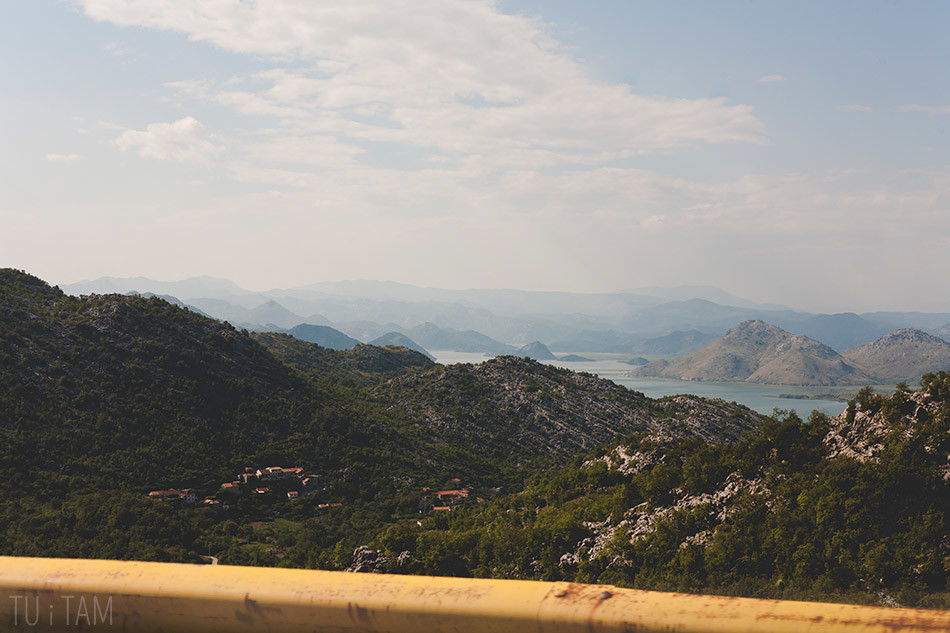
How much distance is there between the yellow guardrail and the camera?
2.24 meters

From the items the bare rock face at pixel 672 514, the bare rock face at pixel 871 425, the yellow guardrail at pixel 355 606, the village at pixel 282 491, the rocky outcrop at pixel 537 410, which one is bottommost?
the village at pixel 282 491

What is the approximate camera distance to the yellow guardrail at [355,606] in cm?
224

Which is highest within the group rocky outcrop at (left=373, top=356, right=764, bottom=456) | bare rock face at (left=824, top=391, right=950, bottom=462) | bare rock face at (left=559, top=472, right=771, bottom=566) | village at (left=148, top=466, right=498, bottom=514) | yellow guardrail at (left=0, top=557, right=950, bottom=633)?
yellow guardrail at (left=0, top=557, right=950, bottom=633)

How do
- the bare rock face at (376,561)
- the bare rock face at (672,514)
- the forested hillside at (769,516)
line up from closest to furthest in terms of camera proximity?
the forested hillside at (769,516) < the bare rock face at (672,514) < the bare rock face at (376,561)

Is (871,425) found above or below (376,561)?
above

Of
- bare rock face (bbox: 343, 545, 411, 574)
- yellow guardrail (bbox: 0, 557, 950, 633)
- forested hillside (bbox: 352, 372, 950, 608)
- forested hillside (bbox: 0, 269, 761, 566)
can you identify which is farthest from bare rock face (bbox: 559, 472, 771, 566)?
yellow guardrail (bbox: 0, 557, 950, 633)

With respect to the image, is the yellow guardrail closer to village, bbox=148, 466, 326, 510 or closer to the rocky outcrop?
village, bbox=148, 466, 326, 510

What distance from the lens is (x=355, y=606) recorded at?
2.50 m

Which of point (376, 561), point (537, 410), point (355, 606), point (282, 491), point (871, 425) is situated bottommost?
point (282, 491)

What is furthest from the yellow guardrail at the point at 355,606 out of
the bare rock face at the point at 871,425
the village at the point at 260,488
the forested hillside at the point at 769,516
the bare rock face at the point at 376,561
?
the village at the point at 260,488

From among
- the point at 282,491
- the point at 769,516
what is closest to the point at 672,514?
the point at 769,516

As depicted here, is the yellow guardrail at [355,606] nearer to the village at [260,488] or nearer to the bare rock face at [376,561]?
the bare rock face at [376,561]

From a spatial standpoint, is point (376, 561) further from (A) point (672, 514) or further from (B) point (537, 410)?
(B) point (537, 410)

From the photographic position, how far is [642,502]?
89.7ft
